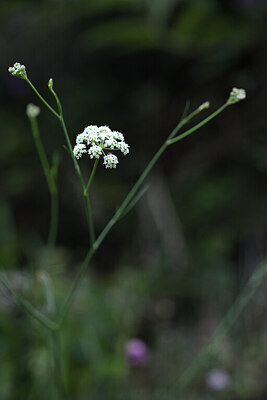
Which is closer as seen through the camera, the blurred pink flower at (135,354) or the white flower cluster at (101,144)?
the white flower cluster at (101,144)

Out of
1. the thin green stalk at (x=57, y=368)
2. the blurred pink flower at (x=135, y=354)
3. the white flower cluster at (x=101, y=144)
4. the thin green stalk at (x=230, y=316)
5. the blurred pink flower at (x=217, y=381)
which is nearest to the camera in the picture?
the white flower cluster at (x=101, y=144)

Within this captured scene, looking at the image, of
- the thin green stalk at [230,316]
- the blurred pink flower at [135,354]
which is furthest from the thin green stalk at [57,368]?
the blurred pink flower at [135,354]

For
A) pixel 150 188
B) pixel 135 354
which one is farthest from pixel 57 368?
pixel 150 188

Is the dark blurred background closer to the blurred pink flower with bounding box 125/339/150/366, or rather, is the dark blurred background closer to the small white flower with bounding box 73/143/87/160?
the blurred pink flower with bounding box 125/339/150/366

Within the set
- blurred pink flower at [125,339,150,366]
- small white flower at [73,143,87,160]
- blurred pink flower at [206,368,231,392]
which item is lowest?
blurred pink flower at [206,368,231,392]

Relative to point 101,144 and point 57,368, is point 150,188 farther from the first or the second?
point 101,144

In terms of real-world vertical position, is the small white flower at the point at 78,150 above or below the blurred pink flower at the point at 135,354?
above

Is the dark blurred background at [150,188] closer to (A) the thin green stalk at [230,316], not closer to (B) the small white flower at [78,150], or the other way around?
(A) the thin green stalk at [230,316]

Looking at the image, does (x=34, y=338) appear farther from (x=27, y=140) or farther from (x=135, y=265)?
(x=27, y=140)

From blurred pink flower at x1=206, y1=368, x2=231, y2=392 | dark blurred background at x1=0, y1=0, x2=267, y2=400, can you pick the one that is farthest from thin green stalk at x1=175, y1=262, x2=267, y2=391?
dark blurred background at x1=0, y1=0, x2=267, y2=400
